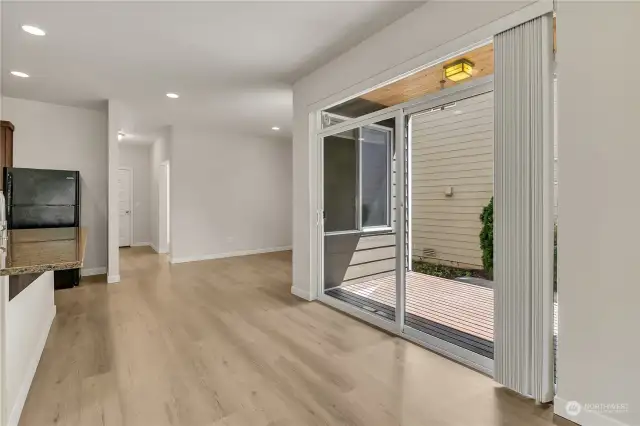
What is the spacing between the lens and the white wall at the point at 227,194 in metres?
6.54

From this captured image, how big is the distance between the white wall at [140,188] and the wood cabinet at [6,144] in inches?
159

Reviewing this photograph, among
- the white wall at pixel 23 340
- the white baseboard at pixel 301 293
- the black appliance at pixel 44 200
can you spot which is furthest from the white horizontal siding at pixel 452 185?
the black appliance at pixel 44 200

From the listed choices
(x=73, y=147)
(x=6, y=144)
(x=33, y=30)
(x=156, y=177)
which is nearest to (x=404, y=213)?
(x=33, y=30)

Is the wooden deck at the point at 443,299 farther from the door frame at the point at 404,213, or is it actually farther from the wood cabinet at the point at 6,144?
the wood cabinet at the point at 6,144

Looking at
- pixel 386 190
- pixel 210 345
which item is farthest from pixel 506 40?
pixel 210 345

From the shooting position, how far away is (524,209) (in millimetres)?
2008

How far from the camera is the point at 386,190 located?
3.99m

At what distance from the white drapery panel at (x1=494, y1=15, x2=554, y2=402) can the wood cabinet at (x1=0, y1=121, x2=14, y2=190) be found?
18.5ft

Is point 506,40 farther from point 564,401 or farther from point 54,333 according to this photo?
point 54,333

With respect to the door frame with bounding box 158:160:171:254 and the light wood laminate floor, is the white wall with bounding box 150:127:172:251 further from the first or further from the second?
the light wood laminate floor

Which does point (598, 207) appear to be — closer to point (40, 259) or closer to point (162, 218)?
point (40, 259)

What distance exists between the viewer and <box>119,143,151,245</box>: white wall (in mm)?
8560

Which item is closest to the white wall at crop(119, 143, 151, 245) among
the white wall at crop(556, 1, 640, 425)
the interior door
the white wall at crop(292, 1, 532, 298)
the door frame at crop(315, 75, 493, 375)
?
the interior door

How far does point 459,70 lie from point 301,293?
9.79 feet
